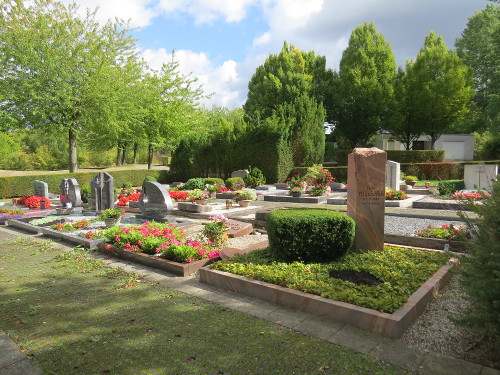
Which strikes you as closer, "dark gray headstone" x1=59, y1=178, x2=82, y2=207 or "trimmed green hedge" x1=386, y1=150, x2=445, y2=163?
"dark gray headstone" x1=59, y1=178, x2=82, y2=207

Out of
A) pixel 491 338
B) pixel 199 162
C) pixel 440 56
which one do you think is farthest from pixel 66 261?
pixel 440 56

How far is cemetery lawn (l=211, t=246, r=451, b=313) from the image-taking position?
4645 millimetres

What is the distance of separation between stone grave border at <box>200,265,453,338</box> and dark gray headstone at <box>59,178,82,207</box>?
1043 cm

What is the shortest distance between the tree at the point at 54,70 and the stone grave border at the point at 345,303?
21051 mm

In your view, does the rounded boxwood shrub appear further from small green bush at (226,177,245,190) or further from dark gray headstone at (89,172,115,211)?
small green bush at (226,177,245,190)

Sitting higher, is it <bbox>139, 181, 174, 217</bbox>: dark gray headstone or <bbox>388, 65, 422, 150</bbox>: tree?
<bbox>388, 65, 422, 150</bbox>: tree

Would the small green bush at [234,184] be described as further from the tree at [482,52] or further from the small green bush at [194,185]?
the tree at [482,52]

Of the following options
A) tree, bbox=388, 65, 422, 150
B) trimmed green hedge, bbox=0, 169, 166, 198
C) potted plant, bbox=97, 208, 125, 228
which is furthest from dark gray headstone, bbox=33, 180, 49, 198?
tree, bbox=388, 65, 422, 150

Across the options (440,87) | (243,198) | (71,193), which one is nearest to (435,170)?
(440,87)

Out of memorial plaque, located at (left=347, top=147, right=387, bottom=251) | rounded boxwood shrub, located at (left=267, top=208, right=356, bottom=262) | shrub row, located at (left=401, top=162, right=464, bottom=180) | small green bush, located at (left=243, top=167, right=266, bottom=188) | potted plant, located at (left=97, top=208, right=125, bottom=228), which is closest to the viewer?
rounded boxwood shrub, located at (left=267, top=208, right=356, bottom=262)

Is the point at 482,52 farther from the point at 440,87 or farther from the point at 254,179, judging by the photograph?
the point at 254,179

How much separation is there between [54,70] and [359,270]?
2340 cm

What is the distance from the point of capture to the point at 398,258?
20.9 ft

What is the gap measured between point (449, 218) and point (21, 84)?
24.6 meters
